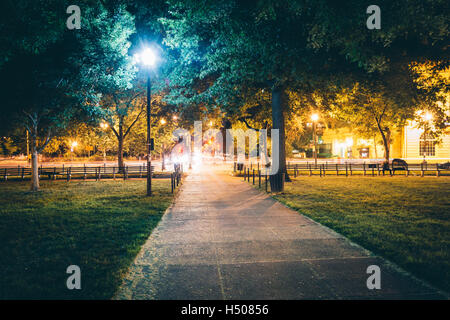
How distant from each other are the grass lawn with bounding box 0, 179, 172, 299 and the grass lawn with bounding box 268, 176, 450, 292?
4753mm

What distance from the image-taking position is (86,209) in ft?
30.3

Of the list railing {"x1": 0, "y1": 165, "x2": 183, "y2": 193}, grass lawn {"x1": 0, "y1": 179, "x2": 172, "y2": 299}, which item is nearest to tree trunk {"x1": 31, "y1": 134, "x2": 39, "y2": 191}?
grass lawn {"x1": 0, "y1": 179, "x2": 172, "y2": 299}

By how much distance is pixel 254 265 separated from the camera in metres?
4.45

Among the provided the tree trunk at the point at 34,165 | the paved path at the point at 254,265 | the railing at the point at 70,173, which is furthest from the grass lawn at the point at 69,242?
the railing at the point at 70,173

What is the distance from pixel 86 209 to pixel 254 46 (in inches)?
320

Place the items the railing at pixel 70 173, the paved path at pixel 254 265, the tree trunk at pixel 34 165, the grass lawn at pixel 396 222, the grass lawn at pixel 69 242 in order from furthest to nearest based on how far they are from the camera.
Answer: the railing at pixel 70 173 < the tree trunk at pixel 34 165 < the grass lawn at pixel 396 222 < the grass lawn at pixel 69 242 < the paved path at pixel 254 265

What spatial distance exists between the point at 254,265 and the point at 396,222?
5.00 m

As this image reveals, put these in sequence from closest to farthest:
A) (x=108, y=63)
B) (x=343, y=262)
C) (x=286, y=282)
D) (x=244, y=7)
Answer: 1. (x=286, y=282)
2. (x=343, y=262)
3. (x=244, y=7)
4. (x=108, y=63)

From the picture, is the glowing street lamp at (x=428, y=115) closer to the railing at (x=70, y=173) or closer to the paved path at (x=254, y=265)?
the paved path at (x=254, y=265)

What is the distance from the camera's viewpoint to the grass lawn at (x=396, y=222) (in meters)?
4.53

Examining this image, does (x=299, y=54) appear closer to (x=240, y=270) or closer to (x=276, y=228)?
(x=276, y=228)

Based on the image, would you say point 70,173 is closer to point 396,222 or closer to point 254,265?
point 254,265

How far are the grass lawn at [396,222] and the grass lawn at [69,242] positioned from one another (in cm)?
475
